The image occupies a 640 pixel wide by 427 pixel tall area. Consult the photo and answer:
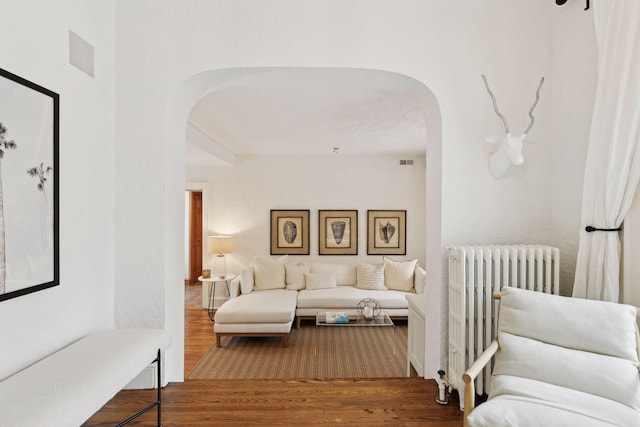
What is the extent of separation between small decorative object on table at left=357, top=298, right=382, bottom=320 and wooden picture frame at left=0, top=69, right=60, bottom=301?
3474 mm

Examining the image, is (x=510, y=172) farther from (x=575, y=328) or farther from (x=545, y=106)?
(x=575, y=328)

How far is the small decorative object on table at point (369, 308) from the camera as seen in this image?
4.48m

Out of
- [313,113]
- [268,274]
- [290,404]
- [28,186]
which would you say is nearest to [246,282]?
[268,274]

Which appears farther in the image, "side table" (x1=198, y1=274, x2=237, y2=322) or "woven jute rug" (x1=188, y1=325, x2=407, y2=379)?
"side table" (x1=198, y1=274, x2=237, y2=322)

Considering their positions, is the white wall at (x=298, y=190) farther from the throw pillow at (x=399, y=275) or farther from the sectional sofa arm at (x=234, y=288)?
the sectional sofa arm at (x=234, y=288)

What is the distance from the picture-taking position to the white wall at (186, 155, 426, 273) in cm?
605

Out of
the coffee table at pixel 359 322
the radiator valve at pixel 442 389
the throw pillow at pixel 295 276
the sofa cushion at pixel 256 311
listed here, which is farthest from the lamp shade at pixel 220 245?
the radiator valve at pixel 442 389

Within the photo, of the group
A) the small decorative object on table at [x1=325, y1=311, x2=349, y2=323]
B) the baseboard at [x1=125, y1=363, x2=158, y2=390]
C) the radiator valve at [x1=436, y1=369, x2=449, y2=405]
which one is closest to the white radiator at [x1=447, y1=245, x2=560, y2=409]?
the radiator valve at [x1=436, y1=369, x2=449, y2=405]

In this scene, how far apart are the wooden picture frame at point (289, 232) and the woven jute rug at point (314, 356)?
1.57 meters

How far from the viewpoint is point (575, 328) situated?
164 centimetres

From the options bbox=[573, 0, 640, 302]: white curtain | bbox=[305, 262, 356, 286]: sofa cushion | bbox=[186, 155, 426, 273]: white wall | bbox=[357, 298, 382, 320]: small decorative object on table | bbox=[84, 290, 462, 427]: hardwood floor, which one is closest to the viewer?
bbox=[573, 0, 640, 302]: white curtain

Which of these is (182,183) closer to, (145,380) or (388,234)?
(145,380)

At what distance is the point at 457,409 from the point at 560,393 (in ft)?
2.33

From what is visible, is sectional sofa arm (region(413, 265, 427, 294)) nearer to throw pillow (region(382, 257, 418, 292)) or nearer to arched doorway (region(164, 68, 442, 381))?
throw pillow (region(382, 257, 418, 292))
